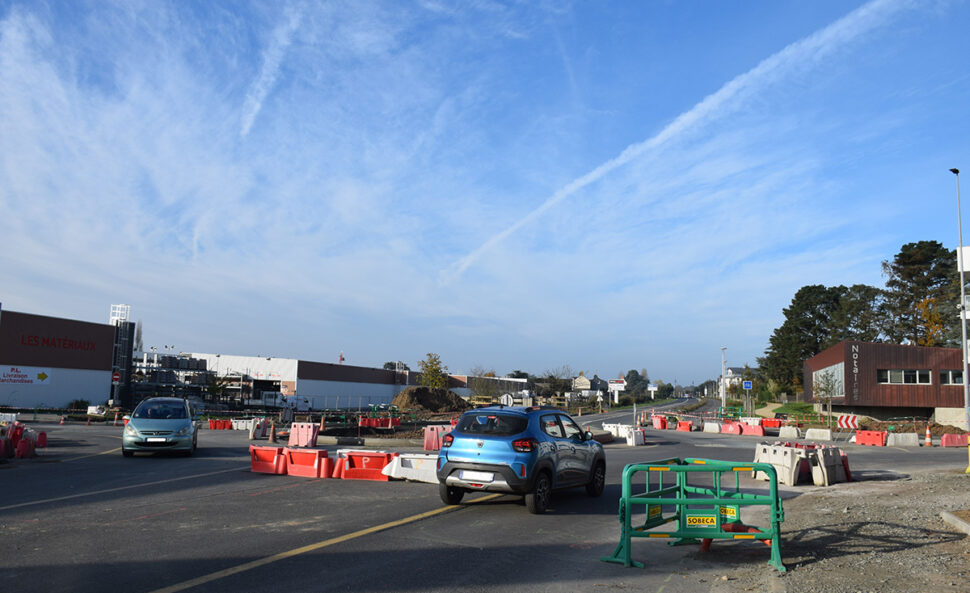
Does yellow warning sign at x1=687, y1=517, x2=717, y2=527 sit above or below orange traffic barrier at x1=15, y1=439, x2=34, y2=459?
above

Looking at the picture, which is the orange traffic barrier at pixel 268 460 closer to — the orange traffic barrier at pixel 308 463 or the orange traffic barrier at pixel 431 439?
the orange traffic barrier at pixel 308 463

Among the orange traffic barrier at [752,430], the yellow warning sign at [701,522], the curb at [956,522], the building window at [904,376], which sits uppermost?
the building window at [904,376]

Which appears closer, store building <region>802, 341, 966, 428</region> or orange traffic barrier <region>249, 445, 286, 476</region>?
orange traffic barrier <region>249, 445, 286, 476</region>

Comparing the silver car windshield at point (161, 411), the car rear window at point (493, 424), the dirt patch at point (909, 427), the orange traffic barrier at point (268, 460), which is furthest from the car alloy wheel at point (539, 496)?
the dirt patch at point (909, 427)

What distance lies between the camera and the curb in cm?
813

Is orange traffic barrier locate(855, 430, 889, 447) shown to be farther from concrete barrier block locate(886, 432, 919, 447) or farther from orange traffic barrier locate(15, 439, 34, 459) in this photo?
orange traffic barrier locate(15, 439, 34, 459)

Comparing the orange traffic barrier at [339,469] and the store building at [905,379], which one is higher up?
the store building at [905,379]

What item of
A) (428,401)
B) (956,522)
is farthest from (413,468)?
(428,401)

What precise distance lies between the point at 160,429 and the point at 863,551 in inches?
656

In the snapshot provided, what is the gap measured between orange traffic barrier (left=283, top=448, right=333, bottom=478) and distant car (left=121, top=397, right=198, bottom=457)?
4.77m

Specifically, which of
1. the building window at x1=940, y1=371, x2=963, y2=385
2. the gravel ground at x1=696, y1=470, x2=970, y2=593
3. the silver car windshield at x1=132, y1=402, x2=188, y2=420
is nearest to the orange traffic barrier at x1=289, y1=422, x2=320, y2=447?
the silver car windshield at x1=132, y1=402, x2=188, y2=420

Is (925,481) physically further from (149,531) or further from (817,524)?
(149,531)

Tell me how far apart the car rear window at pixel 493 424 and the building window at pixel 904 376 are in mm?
49906

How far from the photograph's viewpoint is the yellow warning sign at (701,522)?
299 inches
